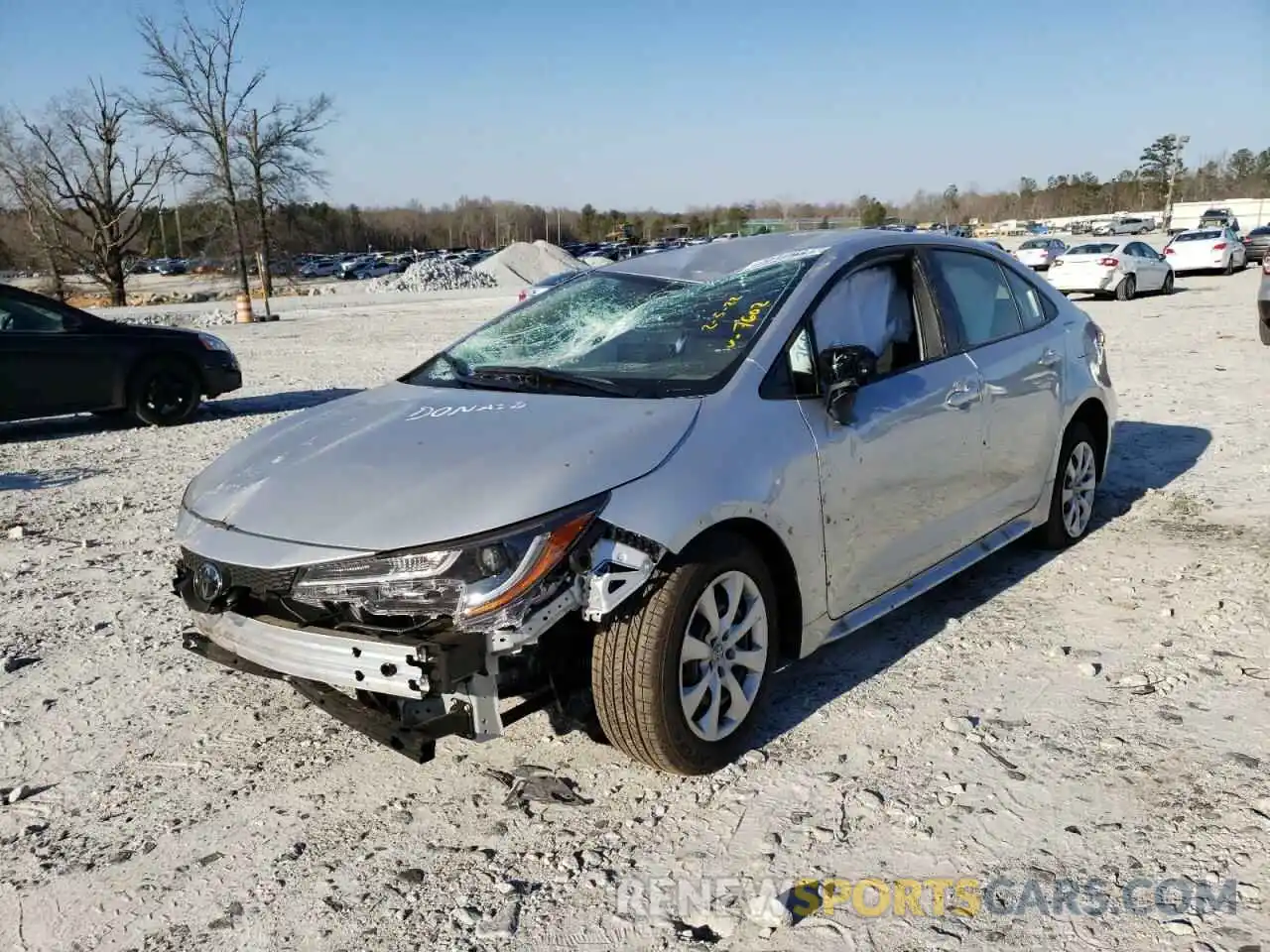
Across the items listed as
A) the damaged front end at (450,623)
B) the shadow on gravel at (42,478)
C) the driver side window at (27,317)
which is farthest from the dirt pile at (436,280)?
the damaged front end at (450,623)

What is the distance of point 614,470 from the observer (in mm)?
3043

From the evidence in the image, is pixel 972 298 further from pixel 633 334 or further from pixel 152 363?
pixel 152 363

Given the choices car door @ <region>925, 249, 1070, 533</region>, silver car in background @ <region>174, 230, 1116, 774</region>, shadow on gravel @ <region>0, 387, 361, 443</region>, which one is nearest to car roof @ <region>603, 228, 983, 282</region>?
silver car in background @ <region>174, 230, 1116, 774</region>

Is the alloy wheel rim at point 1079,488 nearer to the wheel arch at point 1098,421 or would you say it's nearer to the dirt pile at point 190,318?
the wheel arch at point 1098,421

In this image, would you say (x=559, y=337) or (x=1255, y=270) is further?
(x=1255, y=270)

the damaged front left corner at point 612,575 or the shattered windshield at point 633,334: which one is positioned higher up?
the shattered windshield at point 633,334

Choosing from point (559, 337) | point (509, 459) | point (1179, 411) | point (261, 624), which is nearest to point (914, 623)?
point (559, 337)

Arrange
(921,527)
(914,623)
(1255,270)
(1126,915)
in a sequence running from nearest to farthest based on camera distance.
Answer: (1126,915), (921,527), (914,623), (1255,270)

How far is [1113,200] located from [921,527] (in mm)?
121724

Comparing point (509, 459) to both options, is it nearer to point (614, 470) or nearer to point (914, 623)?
point (614, 470)

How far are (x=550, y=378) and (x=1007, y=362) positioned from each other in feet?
7.26

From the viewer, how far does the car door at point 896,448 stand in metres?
3.65

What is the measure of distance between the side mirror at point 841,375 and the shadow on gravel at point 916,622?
1045mm

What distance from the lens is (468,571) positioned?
2.84 metres
